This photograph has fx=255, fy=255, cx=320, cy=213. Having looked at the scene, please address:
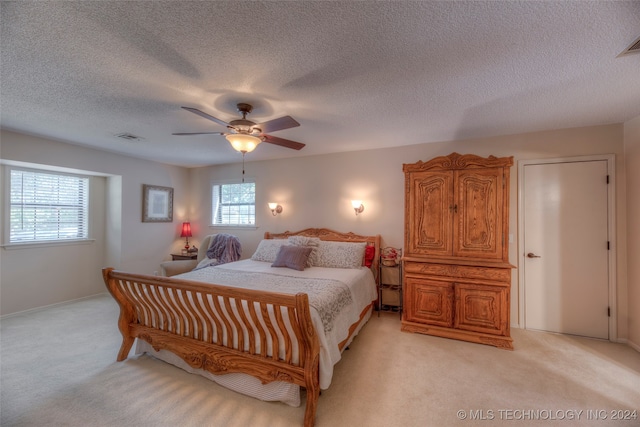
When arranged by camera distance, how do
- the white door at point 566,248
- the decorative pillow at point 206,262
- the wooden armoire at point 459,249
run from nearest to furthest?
the wooden armoire at point 459,249, the white door at point 566,248, the decorative pillow at point 206,262

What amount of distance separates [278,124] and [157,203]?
4109 mm

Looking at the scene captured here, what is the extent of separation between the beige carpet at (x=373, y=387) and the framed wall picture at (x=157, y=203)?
236 cm

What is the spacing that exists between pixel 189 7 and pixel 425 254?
10.7 ft

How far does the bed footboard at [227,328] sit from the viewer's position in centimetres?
179

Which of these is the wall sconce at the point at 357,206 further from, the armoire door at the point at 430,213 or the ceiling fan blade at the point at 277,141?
the ceiling fan blade at the point at 277,141

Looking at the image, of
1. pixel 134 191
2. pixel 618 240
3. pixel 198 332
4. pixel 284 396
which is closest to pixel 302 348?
pixel 284 396

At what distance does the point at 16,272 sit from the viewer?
12.1ft

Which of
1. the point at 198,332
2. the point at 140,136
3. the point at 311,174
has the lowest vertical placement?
the point at 198,332

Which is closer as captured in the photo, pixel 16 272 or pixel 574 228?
pixel 574 228

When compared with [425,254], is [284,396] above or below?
below

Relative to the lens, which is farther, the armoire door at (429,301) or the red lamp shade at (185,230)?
the red lamp shade at (185,230)

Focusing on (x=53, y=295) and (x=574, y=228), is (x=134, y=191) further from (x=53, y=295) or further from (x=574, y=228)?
(x=574, y=228)

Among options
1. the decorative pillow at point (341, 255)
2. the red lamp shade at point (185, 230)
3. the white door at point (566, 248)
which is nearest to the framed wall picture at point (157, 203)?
the red lamp shade at point (185, 230)

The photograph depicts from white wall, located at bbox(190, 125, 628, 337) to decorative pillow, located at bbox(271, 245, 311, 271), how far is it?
1001 millimetres
